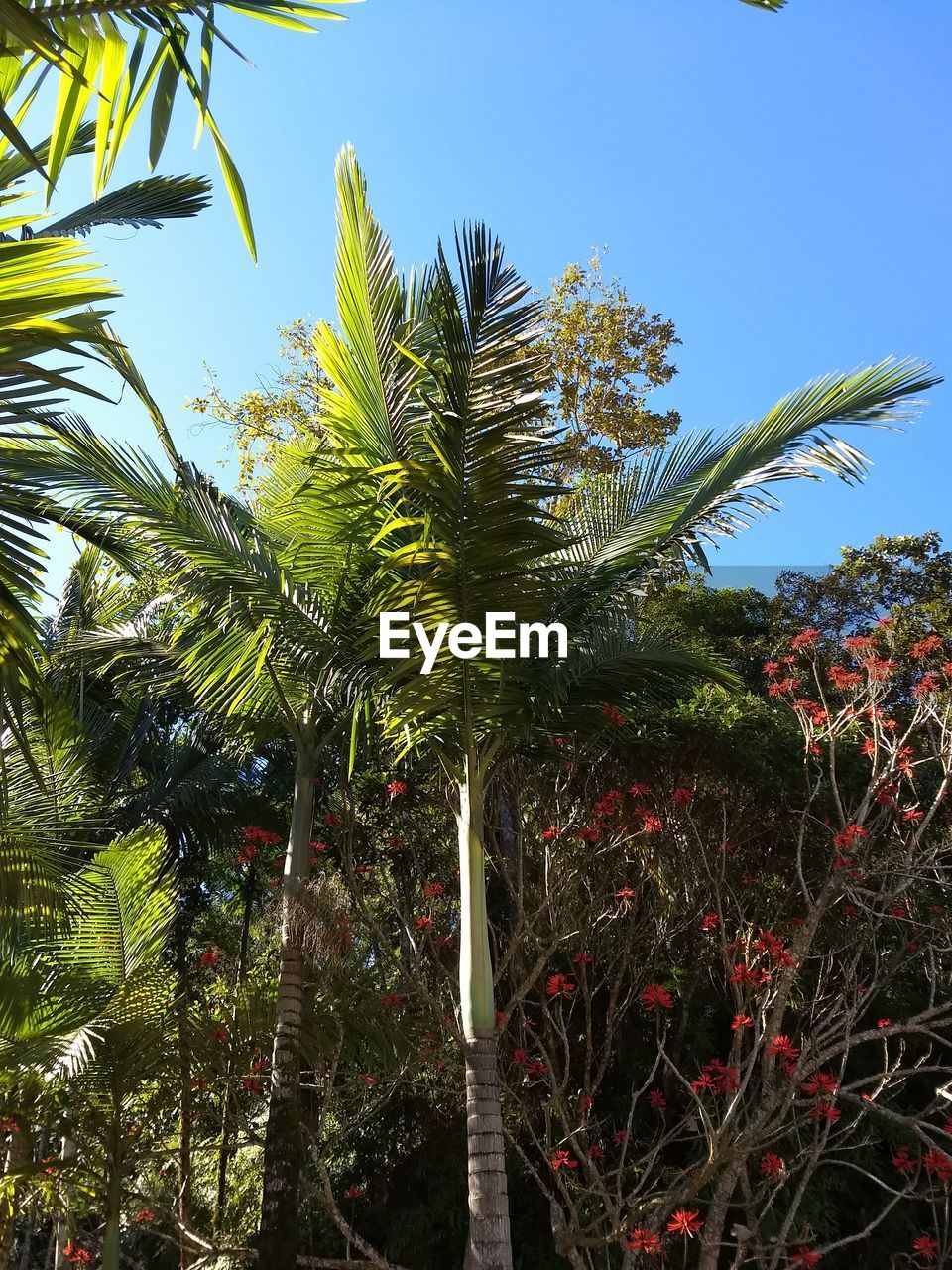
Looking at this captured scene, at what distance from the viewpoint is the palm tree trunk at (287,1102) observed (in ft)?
15.8

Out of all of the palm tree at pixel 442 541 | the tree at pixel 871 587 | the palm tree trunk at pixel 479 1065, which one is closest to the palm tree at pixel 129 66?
the palm tree at pixel 442 541

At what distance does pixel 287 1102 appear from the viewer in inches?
199

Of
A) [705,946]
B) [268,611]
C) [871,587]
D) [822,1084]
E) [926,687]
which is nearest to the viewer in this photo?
[822,1084]

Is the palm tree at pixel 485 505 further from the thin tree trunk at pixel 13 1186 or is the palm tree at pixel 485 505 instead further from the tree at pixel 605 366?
the tree at pixel 605 366

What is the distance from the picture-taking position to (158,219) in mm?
5934

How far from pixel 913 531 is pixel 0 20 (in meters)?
13.9

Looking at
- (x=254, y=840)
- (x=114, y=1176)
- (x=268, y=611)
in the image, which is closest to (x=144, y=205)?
(x=268, y=611)

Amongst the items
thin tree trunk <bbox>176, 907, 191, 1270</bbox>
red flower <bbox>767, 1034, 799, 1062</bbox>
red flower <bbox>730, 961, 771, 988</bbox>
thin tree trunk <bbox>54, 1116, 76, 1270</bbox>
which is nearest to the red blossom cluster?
thin tree trunk <bbox>176, 907, 191, 1270</bbox>

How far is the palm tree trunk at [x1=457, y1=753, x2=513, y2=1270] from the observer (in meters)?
4.04

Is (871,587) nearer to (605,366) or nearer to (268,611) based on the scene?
(605,366)

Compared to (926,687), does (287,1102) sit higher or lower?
lower

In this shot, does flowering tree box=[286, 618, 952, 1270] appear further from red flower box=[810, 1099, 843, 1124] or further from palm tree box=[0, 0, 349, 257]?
palm tree box=[0, 0, 349, 257]

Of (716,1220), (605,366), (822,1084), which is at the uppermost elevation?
(605,366)

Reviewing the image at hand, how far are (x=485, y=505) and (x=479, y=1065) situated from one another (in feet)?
7.86
